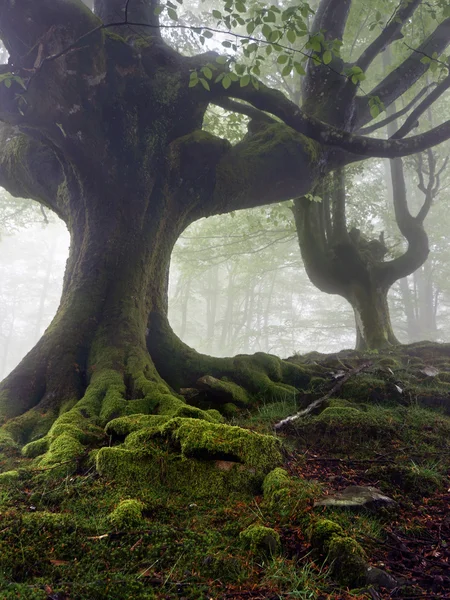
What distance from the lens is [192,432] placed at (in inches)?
95.6

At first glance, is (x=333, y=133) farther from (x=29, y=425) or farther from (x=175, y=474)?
(x=29, y=425)

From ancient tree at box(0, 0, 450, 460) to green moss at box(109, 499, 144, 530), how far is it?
1.52 meters

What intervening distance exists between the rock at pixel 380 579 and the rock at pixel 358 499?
52cm

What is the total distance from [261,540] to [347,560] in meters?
0.37

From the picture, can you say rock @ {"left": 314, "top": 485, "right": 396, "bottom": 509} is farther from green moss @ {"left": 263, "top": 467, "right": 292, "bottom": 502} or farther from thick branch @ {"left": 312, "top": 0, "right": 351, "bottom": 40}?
thick branch @ {"left": 312, "top": 0, "right": 351, "bottom": 40}

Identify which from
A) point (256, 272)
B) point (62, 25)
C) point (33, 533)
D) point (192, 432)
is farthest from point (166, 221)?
point (256, 272)

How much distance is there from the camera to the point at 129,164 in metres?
5.49

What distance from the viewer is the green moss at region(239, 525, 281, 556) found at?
164 centimetres

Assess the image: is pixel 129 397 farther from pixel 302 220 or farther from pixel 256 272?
pixel 256 272

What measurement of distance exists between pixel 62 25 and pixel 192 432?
15.6 feet

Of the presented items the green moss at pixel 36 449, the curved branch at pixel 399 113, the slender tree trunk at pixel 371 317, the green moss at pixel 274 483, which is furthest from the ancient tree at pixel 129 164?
the slender tree trunk at pixel 371 317

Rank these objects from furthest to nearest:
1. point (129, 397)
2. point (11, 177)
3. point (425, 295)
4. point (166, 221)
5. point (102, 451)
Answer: point (425, 295) → point (11, 177) → point (166, 221) → point (129, 397) → point (102, 451)

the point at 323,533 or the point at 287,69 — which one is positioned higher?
the point at 287,69

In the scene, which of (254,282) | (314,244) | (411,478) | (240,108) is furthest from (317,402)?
(254,282)
